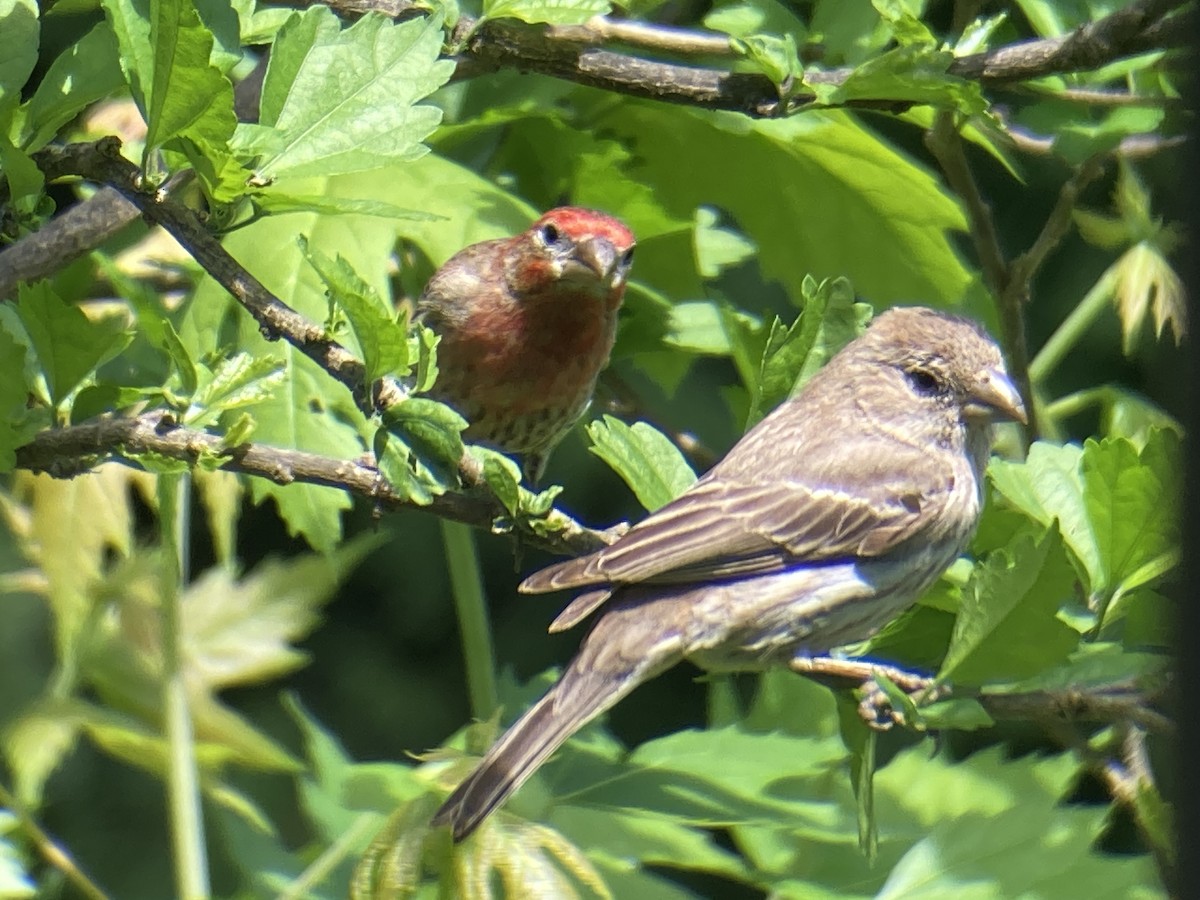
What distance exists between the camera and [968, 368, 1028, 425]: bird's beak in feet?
9.82

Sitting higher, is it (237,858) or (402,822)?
(402,822)

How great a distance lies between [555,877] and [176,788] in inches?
38.9

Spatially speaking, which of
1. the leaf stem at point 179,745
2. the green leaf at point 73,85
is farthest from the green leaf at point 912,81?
the leaf stem at point 179,745

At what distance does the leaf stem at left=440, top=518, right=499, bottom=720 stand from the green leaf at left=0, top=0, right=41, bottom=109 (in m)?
1.24

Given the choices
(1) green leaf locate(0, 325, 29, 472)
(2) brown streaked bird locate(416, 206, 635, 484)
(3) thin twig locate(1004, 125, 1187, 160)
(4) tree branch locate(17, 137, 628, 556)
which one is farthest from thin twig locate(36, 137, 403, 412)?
(2) brown streaked bird locate(416, 206, 635, 484)

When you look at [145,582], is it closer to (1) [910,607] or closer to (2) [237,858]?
(2) [237,858]

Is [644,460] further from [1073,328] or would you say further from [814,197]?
[1073,328]

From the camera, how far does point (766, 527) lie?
9.84 feet

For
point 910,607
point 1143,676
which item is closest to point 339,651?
point 910,607

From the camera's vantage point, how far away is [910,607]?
2.77 meters

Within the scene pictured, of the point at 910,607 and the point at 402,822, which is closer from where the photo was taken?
the point at 402,822

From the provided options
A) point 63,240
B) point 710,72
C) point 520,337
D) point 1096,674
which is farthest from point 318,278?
point 1096,674

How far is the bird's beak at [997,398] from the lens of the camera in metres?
2.99

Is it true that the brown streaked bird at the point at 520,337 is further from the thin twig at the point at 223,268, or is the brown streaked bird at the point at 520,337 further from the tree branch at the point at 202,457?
the thin twig at the point at 223,268
